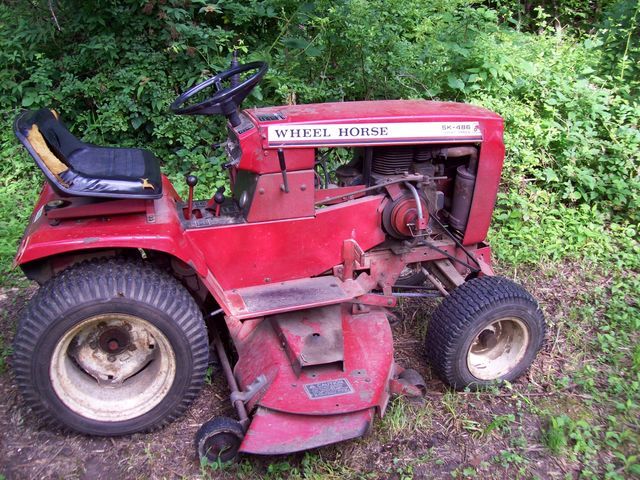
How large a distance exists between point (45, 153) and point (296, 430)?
1.66 metres

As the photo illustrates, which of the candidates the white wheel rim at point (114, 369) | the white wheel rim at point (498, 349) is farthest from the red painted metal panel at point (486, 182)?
the white wheel rim at point (114, 369)

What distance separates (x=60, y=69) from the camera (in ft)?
18.4

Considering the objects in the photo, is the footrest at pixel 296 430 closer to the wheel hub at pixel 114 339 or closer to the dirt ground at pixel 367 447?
the dirt ground at pixel 367 447

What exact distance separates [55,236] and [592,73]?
199 inches

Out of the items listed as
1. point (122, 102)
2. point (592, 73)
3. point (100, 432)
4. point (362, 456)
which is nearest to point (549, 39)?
point (592, 73)

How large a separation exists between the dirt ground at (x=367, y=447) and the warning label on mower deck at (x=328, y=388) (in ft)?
0.85

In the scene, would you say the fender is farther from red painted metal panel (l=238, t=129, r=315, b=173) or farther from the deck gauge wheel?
the deck gauge wheel

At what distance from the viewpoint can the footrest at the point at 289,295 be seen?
291cm

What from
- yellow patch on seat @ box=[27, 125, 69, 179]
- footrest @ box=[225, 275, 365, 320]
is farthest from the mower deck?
yellow patch on seat @ box=[27, 125, 69, 179]

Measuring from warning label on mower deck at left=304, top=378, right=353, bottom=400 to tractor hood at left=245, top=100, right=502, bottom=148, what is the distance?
1167 mm

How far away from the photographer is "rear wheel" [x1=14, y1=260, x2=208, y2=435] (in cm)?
258

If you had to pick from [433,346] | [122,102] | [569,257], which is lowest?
[569,257]

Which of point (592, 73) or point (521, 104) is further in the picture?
point (592, 73)

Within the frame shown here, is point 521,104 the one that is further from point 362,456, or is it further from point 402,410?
point 362,456
